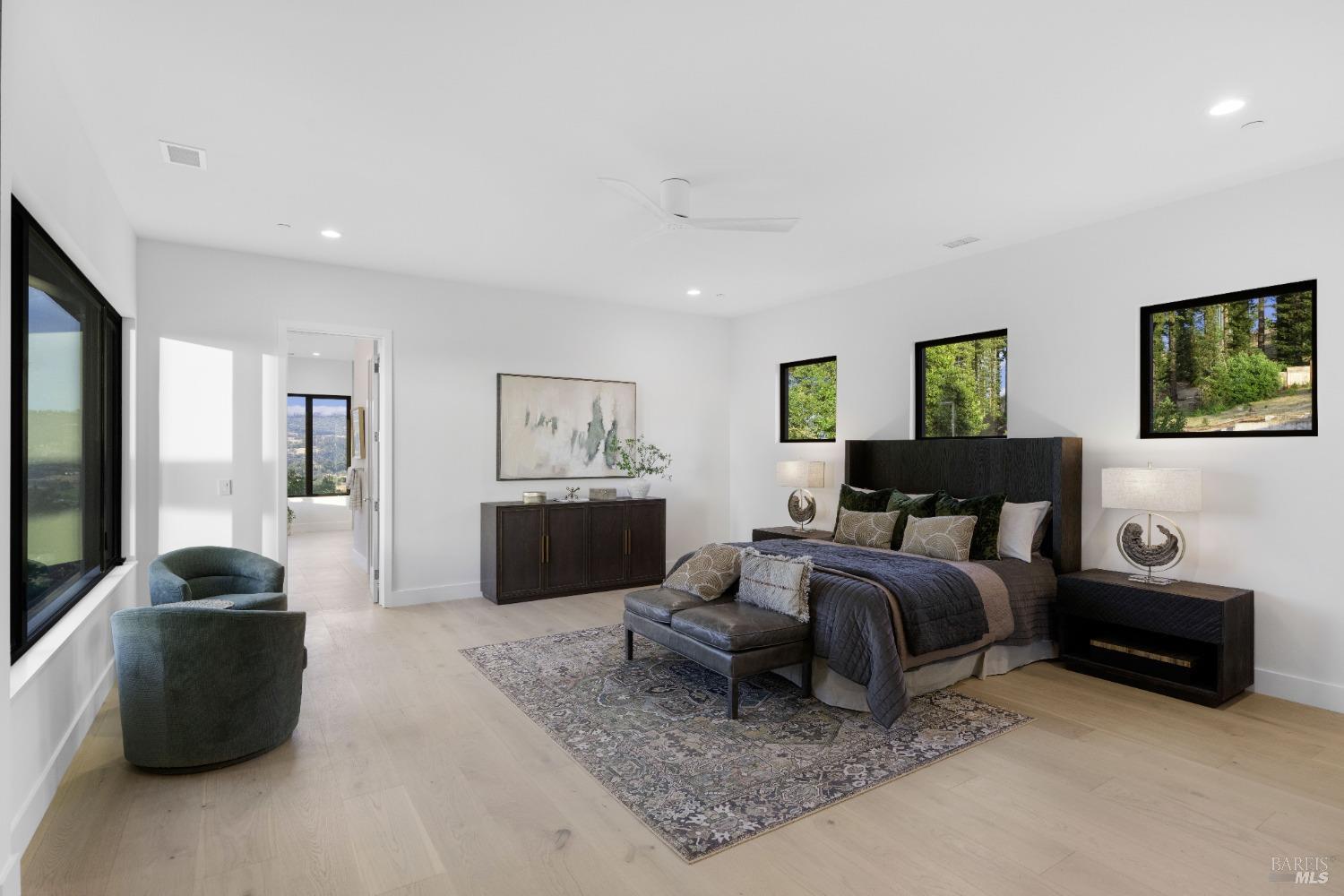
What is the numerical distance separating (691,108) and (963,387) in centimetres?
332

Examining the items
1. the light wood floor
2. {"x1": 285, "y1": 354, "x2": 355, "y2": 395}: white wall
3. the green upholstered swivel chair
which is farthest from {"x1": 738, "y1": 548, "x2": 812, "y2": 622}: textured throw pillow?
{"x1": 285, "y1": 354, "x2": 355, "y2": 395}: white wall

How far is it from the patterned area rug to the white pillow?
3.68 ft

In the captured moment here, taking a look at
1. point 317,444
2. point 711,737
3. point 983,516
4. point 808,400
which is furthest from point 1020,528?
point 317,444

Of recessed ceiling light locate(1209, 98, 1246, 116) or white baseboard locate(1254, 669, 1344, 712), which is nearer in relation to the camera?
recessed ceiling light locate(1209, 98, 1246, 116)

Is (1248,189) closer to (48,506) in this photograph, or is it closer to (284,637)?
(284,637)

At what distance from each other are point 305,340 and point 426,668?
6.05m

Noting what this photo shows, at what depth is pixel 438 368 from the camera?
19.2 ft

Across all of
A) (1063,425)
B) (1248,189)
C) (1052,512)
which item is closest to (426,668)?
(1052,512)

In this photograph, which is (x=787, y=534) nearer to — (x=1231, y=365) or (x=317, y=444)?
(x=1231, y=365)

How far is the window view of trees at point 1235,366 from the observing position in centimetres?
363

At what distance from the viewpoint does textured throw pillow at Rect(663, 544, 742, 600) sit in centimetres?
385

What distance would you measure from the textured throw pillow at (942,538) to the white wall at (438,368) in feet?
9.94

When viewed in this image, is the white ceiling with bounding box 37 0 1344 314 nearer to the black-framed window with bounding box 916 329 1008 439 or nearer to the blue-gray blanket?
the black-framed window with bounding box 916 329 1008 439

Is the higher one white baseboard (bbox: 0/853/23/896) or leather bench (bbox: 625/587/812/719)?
leather bench (bbox: 625/587/812/719)
